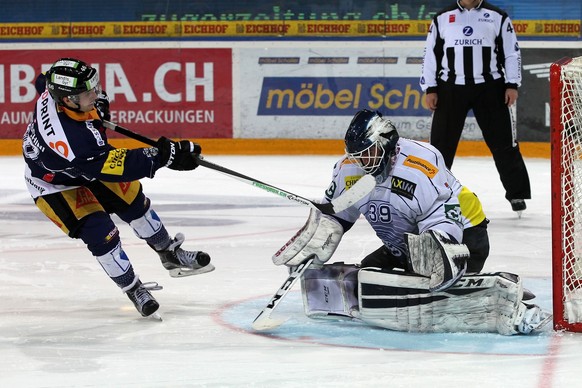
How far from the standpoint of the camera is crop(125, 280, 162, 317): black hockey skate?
3.61 meters

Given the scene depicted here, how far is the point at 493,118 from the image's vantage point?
19.5ft

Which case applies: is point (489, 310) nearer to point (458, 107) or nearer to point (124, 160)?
point (124, 160)

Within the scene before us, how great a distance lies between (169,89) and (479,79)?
4.01 meters

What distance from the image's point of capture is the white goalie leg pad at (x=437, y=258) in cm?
319

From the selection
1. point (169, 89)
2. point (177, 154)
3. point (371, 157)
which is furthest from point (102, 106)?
point (169, 89)

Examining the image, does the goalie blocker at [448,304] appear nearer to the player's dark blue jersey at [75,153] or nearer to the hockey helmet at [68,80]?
the player's dark blue jersey at [75,153]

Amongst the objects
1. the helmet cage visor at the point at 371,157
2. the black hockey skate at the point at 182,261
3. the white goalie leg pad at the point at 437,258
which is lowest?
the black hockey skate at the point at 182,261

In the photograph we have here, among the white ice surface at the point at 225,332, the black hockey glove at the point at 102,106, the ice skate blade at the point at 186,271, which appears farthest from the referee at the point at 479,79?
the black hockey glove at the point at 102,106

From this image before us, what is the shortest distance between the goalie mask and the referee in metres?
2.64

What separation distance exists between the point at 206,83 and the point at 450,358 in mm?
6663

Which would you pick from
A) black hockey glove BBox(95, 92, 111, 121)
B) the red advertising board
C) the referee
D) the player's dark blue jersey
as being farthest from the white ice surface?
the red advertising board

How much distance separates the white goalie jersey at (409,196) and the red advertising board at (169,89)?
6.01 m

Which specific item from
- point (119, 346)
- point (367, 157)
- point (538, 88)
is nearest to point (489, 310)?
point (367, 157)

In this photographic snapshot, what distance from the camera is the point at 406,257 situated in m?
3.59
